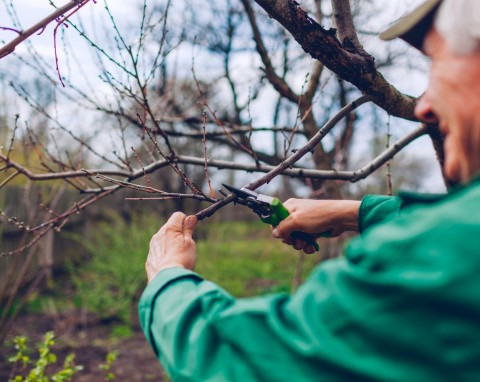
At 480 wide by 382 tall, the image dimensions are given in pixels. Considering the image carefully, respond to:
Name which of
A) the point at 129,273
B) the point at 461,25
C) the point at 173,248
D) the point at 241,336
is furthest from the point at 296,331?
the point at 129,273

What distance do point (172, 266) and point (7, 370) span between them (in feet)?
14.5

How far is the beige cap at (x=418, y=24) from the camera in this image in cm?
112

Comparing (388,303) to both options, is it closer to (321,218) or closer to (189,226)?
(189,226)

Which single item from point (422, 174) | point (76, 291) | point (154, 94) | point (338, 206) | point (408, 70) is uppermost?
point (422, 174)

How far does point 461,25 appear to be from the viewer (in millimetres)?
1005

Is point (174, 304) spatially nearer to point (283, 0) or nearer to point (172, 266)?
point (172, 266)

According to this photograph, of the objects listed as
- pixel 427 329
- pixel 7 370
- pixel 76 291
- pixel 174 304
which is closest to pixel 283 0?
pixel 174 304

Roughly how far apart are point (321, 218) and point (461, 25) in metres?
0.95

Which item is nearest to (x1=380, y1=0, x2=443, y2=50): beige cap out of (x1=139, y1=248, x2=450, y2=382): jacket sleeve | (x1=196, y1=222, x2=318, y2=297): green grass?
(x1=139, y1=248, x2=450, y2=382): jacket sleeve

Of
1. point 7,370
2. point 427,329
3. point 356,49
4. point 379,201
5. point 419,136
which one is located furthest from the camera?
point 7,370

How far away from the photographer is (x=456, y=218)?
34.2 inches

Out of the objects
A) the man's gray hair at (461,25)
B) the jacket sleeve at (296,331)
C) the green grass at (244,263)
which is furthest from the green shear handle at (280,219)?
the green grass at (244,263)

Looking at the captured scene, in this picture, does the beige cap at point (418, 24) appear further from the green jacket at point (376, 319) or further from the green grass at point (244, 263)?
the green grass at point (244, 263)

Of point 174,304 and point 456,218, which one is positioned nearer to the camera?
point 456,218
